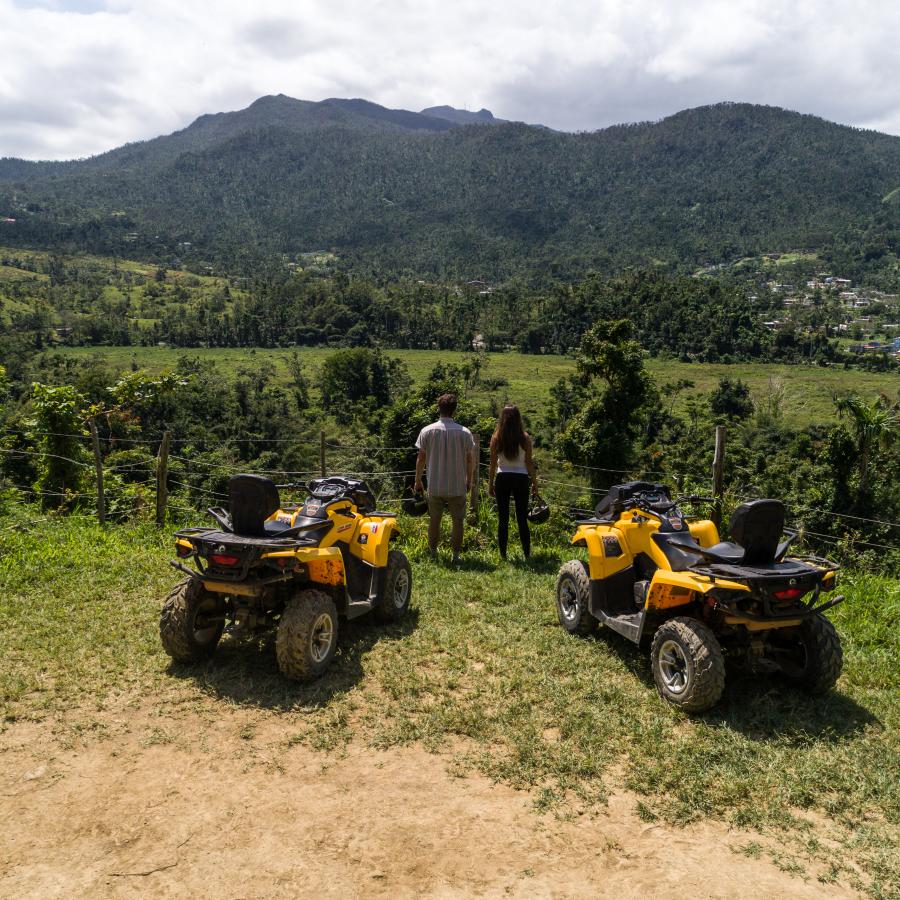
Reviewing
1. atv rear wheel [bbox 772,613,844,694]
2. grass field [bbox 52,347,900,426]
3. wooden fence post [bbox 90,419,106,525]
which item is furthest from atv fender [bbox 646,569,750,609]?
grass field [bbox 52,347,900,426]

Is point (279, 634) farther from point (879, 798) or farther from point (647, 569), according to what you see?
point (879, 798)

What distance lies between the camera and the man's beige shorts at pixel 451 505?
23.9 feet

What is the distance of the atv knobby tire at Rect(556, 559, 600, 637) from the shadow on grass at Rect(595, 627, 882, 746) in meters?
0.78

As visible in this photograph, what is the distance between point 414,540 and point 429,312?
102 meters

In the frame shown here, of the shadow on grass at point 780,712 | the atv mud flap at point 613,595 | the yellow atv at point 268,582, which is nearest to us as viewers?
the shadow on grass at point 780,712

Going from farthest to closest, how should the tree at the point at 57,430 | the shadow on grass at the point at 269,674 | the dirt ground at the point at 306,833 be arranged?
the tree at the point at 57,430 → the shadow on grass at the point at 269,674 → the dirt ground at the point at 306,833

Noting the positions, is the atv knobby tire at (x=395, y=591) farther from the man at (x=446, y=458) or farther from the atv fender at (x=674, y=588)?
the atv fender at (x=674, y=588)

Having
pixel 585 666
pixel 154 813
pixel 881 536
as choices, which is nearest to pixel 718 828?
pixel 585 666

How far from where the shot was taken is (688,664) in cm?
423

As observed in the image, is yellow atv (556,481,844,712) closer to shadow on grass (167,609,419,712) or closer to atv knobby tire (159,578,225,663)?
shadow on grass (167,609,419,712)

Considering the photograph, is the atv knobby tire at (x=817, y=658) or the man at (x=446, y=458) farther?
the man at (x=446, y=458)

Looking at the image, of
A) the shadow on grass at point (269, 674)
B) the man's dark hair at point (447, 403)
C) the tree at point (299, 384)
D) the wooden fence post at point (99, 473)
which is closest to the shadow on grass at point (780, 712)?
the shadow on grass at point (269, 674)

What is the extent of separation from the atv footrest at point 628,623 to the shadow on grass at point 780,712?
0.29 m

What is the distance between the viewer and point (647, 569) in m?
5.24
